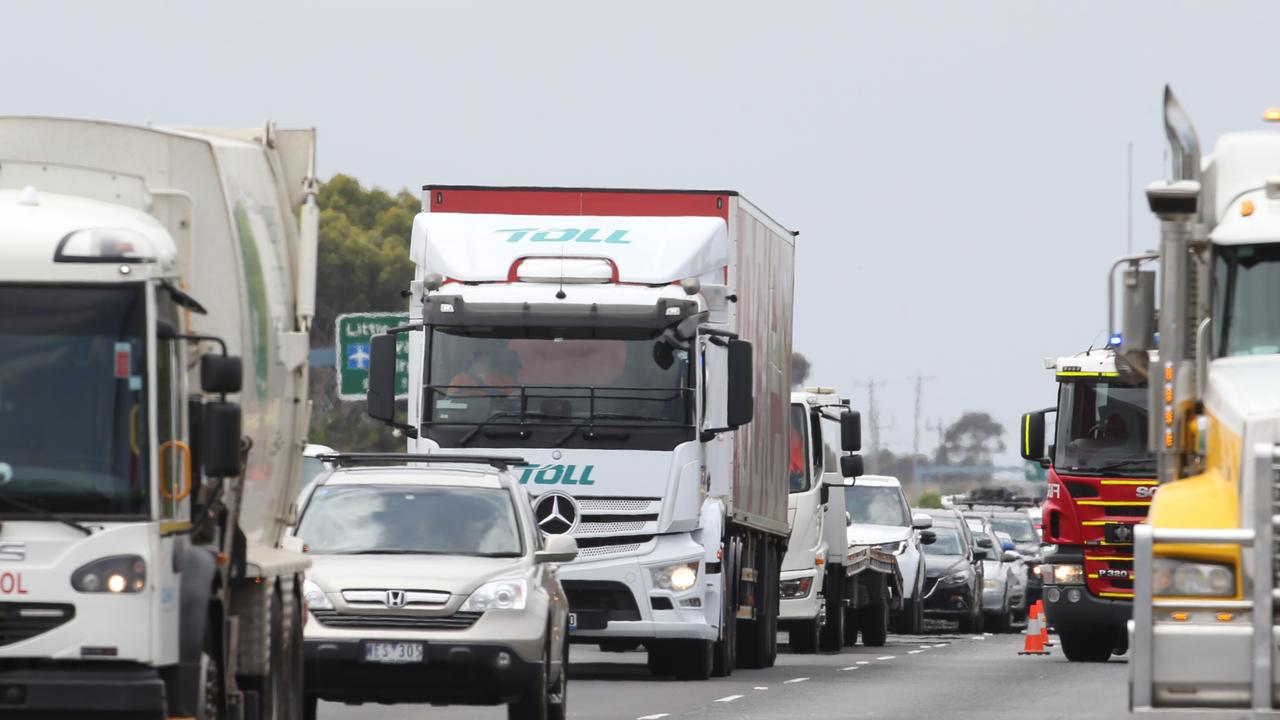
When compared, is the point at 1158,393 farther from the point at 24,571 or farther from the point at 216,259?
the point at 24,571

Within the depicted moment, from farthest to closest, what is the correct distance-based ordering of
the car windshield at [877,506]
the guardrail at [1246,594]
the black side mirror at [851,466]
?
the car windshield at [877,506] < the black side mirror at [851,466] < the guardrail at [1246,594]

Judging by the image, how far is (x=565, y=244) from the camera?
2414 centimetres

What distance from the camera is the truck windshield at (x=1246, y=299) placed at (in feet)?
45.8

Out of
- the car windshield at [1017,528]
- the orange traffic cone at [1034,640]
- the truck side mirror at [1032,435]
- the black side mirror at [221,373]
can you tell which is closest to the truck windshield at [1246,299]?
the black side mirror at [221,373]

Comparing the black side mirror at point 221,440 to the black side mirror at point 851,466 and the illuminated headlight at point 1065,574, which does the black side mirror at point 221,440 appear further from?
the black side mirror at point 851,466

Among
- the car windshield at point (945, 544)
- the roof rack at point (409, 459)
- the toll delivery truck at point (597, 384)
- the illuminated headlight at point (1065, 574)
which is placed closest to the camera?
the roof rack at point (409, 459)

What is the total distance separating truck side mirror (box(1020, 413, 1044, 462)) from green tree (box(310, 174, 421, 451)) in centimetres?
4604

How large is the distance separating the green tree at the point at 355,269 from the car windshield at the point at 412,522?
54432 mm

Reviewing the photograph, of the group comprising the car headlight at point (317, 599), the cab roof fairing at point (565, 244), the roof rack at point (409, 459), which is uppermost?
the cab roof fairing at point (565, 244)

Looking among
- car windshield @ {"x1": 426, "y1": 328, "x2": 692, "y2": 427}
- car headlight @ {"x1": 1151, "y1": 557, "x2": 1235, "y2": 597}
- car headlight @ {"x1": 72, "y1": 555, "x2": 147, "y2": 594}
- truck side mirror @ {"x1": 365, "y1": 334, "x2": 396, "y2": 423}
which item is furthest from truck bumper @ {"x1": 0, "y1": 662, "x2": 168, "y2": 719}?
car windshield @ {"x1": 426, "y1": 328, "x2": 692, "y2": 427}

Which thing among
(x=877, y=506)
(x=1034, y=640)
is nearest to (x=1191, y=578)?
(x=1034, y=640)

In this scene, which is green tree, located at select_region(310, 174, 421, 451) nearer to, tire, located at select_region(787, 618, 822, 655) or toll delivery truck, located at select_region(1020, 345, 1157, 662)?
tire, located at select_region(787, 618, 822, 655)

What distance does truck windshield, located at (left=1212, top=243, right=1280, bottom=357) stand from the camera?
14.0 meters

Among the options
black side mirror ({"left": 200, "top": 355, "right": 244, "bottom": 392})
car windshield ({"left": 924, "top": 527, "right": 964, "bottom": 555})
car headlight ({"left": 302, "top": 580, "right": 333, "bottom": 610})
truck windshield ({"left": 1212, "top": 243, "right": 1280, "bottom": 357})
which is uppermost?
truck windshield ({"left": 1212, "top": 243, "right": 1280, "bottom": 357})
